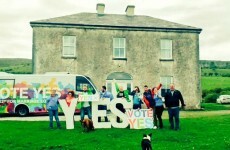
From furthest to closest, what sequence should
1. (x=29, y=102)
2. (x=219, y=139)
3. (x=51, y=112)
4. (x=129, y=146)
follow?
(x=29, y=102), (x=51, y=112), (x=219, y=139), (x=129, y=146)

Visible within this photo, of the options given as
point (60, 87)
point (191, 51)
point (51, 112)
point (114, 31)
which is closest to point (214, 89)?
point (191, 51)

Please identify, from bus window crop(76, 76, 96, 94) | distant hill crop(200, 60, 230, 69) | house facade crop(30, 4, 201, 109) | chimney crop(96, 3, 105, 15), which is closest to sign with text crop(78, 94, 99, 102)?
bus window crop(76, 76, 96, 94)

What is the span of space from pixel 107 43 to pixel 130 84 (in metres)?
4.00

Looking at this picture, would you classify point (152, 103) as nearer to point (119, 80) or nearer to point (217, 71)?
point (119, 80)

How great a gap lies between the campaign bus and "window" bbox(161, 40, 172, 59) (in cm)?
1040

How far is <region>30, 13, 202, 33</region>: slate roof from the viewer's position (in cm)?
3209

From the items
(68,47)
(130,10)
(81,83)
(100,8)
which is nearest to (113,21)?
(100,8)

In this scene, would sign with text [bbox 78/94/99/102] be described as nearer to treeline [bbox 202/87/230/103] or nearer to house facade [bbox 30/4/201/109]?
house facade [bbox 30/4/201/109]

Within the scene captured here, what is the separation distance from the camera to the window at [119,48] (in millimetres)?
32719

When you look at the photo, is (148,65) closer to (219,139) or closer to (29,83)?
(29,83)

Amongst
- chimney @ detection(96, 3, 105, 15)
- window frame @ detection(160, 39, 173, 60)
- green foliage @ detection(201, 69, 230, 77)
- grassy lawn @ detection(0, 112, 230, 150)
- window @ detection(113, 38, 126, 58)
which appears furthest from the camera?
green foliage @ detection(201, 69, 230, 77)

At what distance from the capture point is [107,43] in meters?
32.5

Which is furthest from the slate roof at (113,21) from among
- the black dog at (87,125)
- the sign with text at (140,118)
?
the black dog at (87,125)

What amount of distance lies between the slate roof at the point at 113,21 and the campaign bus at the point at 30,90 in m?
7.53
